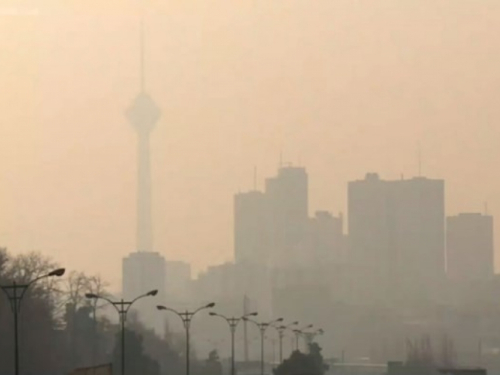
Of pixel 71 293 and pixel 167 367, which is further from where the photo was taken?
pixel 167 367

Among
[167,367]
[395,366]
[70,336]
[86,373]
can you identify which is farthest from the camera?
[167,367]

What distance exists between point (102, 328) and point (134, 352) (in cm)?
4970

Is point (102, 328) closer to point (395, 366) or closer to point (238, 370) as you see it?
point (238, 370)

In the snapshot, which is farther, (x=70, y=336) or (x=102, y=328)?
(x=102, y=328)

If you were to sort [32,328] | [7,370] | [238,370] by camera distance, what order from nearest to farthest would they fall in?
[7,370], [32,328], [238,370]

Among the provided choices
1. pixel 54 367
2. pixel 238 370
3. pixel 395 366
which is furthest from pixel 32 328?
pixel 238 370

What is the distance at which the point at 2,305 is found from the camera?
12875cm

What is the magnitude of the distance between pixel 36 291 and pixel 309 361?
73.6ft

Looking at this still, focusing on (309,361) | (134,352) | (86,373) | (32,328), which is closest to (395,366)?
(309,361)

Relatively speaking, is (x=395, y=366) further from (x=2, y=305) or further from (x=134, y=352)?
(x=2, y=305)

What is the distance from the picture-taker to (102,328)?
625ft

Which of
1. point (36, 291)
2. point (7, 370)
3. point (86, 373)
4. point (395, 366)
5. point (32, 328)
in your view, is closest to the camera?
point (86, 373)

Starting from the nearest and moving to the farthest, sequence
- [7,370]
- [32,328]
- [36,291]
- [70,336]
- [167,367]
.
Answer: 1. [7,370]
2. [32,328]
3. [36,291]
4. [70,336]
5. [167,367]

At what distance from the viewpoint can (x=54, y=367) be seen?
450 ft
